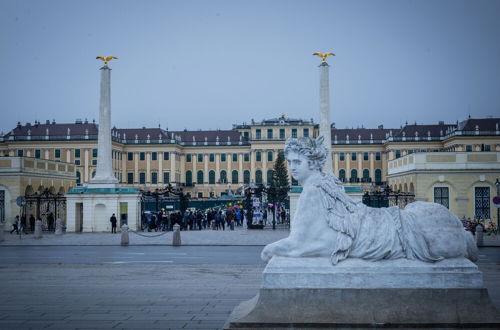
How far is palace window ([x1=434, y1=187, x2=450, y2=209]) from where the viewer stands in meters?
33.0

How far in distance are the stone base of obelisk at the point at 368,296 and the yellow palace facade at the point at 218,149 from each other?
3069 inches

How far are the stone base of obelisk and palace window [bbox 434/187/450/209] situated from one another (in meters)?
30.0

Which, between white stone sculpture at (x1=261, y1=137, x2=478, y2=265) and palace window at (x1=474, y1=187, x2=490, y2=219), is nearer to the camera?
white stone sculpture at (x1=261, y1=137, x2=478, y2=265)

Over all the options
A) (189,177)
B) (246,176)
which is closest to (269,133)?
(246,176)

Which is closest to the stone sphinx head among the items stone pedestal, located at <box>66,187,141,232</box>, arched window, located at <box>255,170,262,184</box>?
stone pedestal, located at <box>66,187,141,232</box>

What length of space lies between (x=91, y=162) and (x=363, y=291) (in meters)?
84.3

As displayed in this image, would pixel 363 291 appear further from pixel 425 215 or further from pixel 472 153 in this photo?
pixel 472 153

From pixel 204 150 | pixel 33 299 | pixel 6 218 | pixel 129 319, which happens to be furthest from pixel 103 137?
pixel 204 150

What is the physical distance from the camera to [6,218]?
34094 millimetres

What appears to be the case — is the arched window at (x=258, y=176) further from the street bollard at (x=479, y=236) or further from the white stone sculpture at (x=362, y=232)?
the white stone sculpture at (x=362, y=232)

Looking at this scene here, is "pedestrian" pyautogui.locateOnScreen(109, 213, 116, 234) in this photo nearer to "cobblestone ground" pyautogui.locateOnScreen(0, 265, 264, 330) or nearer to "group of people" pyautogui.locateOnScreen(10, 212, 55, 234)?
"group of people" pyautogui.locateOnScreen(10, 212, 55, 234)

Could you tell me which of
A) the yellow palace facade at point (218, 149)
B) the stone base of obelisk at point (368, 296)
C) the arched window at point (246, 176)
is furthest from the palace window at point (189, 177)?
the stone base of obelisk at point (368, 296)

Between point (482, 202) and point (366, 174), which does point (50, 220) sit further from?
point (366, 174)

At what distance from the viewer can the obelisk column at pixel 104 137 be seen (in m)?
31.0
